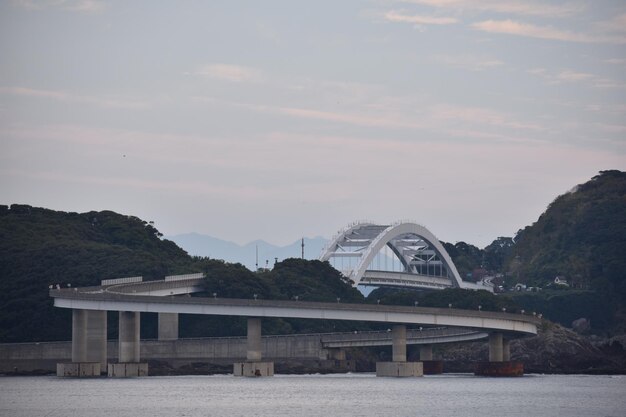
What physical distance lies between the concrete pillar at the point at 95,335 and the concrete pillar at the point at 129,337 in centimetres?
199

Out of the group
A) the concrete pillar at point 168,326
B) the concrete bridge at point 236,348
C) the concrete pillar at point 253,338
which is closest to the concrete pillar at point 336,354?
the concrete bridge at point 236,348

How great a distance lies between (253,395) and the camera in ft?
444

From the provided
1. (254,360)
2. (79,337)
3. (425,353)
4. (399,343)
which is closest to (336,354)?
(425,353)

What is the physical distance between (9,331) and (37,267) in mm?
13797

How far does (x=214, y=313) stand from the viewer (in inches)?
6609

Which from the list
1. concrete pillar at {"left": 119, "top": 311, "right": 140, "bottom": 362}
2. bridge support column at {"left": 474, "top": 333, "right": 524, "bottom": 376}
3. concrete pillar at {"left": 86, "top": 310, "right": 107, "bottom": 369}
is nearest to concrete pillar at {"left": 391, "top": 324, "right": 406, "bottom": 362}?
bridge support column at {"left": 474, "top": 333, "right": 524, "bottom": 376}

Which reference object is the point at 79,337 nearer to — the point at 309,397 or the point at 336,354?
the point at 336,354

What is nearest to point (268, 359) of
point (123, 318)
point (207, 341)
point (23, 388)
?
point (207, 341)

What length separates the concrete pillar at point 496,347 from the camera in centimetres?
17862

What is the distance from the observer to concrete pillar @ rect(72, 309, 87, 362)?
166 m

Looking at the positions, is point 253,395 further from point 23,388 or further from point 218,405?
point 23,388

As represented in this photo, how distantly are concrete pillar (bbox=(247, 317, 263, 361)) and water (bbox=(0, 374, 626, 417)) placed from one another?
379cm

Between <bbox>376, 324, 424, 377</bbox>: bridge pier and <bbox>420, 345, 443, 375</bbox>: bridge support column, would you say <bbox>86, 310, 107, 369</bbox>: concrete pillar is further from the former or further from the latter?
<bbox>420, 345, 443, 375</bbox>: bridge support column

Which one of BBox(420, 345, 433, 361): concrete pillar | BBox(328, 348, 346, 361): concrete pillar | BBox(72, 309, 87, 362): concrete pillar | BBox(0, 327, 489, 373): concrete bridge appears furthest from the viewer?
BBox(420, 345, 433, 361): concrete pillar
